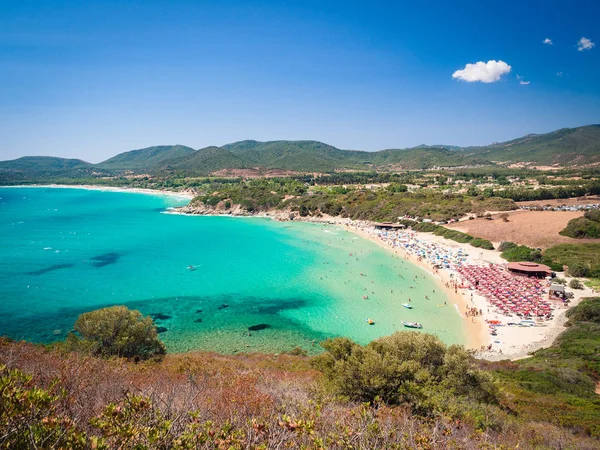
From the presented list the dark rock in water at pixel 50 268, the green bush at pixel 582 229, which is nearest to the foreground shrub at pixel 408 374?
the dark rock in water at pixel 50 268

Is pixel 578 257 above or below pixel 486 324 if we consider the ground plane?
above

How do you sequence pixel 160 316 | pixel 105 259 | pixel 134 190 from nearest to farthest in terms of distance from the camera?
1. pixel 160 316
2. pixel 105 259
3. pixel 134 190

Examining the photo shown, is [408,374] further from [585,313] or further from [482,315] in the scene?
[585,313]

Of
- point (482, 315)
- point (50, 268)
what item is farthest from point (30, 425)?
point (50, 268)

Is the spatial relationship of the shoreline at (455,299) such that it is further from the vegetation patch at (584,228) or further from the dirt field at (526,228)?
the vegetation patch at (584,228)

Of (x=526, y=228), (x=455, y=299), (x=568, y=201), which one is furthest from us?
(x=568, y=201)

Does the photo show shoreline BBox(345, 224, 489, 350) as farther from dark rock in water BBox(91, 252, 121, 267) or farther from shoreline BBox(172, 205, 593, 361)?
dark rock in water BBox(91, 252, 121, 267)

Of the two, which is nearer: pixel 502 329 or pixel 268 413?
pixel 268 413

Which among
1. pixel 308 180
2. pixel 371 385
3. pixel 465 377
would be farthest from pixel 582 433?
pixel 308 180
